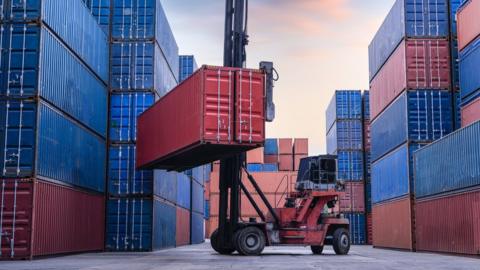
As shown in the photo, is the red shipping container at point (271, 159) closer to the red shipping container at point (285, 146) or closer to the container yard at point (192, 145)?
the red shipping container at point (285, 146)

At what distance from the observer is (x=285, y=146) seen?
7350 centimetres

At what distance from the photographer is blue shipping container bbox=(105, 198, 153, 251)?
28.6 metres

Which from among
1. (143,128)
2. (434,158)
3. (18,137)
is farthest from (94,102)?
(434,158)

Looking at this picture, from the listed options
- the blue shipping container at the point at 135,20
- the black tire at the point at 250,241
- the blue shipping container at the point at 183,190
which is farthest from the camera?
the blue shipping container at the point at 183,190

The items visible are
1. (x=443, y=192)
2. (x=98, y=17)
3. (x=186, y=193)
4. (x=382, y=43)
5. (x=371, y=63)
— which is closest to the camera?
(x=443, y=192)

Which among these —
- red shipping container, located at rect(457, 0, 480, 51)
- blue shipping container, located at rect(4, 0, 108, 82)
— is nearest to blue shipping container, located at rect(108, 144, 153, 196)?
blue shipping container, located at rect(4, 0, 108, 82)

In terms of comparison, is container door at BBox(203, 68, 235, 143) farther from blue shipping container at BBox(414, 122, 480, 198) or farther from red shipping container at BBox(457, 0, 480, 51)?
red shipping container at BBox(457, 0, 480, 51)

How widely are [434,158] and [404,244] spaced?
5.96 meters

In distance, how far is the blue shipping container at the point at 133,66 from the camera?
29.9 m

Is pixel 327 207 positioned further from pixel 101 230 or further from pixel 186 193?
pixel 186 193

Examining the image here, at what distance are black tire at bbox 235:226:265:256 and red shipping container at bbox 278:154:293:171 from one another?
161 feet

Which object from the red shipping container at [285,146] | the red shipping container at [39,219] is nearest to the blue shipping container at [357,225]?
the red shipping container at [285,146]

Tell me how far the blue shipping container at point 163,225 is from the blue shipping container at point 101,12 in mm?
8779

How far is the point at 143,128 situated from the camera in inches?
1077
